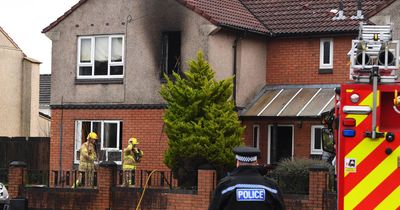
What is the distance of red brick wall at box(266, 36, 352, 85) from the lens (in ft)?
88.5

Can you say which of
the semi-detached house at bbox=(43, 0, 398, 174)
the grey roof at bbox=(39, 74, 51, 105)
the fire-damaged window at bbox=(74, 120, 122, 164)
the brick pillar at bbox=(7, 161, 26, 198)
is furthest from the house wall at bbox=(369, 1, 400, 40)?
the grey roof at bbox=(39, 74, 51, 105)

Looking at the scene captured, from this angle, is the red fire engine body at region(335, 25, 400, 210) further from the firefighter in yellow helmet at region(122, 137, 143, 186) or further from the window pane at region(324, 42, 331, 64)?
the window pane at region(324, 42, 331, 64)

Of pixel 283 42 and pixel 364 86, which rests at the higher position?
pixel 283 42

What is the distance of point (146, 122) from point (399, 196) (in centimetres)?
1791

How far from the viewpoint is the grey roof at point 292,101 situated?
25.8m

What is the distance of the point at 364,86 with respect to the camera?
9.62m

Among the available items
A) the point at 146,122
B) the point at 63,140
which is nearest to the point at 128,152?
the point at 146,122

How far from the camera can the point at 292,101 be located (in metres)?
26.7

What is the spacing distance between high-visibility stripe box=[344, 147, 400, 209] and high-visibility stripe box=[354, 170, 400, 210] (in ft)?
0.12

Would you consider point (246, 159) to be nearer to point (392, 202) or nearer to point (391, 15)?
point (392, 202)

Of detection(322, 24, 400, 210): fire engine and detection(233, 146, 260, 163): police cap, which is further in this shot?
detection(322, 24, 400, 210): fire engine

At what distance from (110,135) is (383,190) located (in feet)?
62.0

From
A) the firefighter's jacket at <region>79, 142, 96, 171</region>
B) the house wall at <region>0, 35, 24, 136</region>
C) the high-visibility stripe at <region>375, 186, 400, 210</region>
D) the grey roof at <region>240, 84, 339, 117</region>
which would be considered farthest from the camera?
the house wall at <region>0, 35, 24, 136</region>

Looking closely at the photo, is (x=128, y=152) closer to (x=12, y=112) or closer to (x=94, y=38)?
(x=94, y=38)
